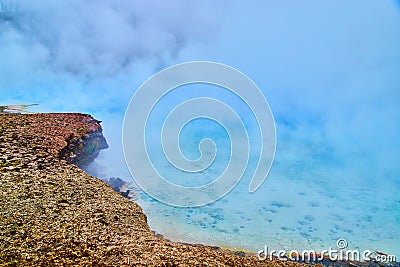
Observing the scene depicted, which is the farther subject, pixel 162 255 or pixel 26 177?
pixel 26 177

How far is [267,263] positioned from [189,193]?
15599 millimetres

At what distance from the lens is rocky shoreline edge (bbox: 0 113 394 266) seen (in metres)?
7.00

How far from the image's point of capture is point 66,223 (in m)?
8.09

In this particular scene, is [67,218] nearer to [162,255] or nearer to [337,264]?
[162,255]

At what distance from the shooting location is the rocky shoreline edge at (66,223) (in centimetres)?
700

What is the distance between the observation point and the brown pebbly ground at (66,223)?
6996 millimetres

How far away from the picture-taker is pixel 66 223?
8094 mm

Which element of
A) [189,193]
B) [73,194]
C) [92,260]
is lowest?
[92,260]

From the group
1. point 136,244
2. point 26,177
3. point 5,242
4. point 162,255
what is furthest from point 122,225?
point 26,177

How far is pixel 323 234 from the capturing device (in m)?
19.6

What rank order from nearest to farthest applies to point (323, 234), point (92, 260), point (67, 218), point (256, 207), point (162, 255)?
point (92, 260)
point (162, 255)
point (67, 218)
point (323, 234)
point (256, 207)

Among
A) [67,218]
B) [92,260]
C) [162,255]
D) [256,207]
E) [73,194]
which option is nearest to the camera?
[92,260]

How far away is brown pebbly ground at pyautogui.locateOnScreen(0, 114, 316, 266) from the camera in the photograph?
23.0 ft

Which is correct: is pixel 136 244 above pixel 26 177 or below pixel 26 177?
below
